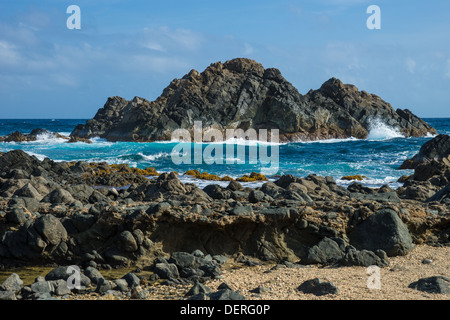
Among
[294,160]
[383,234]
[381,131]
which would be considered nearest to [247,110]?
[381,131]

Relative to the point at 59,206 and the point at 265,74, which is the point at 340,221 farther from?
the point at 265,74

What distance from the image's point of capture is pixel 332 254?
21.6 feet

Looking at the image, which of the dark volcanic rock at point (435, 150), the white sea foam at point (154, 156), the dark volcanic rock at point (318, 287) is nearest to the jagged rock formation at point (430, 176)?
the dark volcanic rock at point (435, 150)

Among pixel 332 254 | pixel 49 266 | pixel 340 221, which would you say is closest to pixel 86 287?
pixel 49 266

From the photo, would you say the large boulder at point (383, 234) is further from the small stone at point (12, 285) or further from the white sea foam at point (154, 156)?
the white sea foam at point (154, 156)

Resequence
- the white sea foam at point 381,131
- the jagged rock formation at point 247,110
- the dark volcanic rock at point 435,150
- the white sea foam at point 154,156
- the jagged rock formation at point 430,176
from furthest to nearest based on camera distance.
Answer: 1. the white sea foam at point 381,131
2. the jagged rock formation at point 247,110
3. the white sea foam at point 154,156
4. the dark volcanic rock at point 435,150
5. the jagged rock formation at point 430,176

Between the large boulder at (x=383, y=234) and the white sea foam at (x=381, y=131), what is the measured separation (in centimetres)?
4168

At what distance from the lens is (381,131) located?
47562 millimetres

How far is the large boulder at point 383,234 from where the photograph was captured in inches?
267

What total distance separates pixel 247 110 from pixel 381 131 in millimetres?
14537

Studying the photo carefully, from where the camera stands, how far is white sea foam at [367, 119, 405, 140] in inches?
1848

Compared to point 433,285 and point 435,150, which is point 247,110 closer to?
point 435,150

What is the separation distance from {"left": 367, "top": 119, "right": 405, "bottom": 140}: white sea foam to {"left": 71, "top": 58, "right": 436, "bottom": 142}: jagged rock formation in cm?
39

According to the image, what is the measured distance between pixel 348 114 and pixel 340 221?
1677 inches
